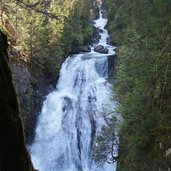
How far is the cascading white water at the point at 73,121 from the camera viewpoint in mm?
23766

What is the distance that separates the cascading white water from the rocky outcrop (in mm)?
15859

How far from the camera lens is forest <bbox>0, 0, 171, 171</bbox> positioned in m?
4.68

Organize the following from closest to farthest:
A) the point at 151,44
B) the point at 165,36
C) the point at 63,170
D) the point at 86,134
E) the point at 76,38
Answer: the point at 165,36
the point at 151,44
the point at 63,170
the point at 86,134
the point at 76,38

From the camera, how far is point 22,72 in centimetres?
2612

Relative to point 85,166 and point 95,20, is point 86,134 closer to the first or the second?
point 85,166

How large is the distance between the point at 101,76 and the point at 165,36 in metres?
18.0

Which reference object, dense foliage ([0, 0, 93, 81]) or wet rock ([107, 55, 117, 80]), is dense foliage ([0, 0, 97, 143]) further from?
wet rock ([107, 55, 117, 80])

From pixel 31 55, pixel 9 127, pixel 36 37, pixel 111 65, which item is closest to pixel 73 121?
pixel 31 55

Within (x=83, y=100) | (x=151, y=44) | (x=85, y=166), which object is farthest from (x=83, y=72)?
(x=151, y=44)

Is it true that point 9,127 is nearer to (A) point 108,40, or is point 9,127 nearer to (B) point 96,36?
(A) point 108,40

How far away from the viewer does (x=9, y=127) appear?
4465 millimetres

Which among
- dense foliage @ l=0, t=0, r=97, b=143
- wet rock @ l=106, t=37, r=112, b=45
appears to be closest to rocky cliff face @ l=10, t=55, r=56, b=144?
dense foliage @ l=0, t=0, r=97, b=143

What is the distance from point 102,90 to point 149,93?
14.9 metres

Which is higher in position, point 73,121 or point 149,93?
point 149,93
